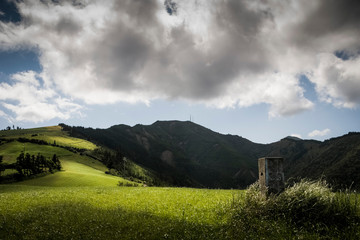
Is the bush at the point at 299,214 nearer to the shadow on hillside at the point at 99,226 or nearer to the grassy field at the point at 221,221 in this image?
the grassy field at the point at 221,221

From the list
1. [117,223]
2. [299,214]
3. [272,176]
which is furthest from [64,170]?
[299,214]

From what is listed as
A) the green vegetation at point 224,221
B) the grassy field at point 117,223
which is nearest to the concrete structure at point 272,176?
the green vegetation at point 224,221

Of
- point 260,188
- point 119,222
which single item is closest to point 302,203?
point 260,188

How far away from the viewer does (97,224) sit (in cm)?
1268

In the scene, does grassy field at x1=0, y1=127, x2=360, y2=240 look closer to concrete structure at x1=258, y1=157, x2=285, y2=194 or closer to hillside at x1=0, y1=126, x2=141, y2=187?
concrete structure at x1=258, y1=157, x2=285, y2=194

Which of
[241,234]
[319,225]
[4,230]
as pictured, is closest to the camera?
[241,234]

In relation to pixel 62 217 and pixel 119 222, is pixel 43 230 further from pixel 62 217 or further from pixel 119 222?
pixel 119 222

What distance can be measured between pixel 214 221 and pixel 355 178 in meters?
123

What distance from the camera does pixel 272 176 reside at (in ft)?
45.3

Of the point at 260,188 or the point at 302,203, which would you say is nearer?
the point at 302,203

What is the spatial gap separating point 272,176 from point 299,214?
2571mm

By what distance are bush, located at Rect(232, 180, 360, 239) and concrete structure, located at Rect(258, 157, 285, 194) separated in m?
0.42

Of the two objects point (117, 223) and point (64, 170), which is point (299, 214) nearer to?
point (117, 223)

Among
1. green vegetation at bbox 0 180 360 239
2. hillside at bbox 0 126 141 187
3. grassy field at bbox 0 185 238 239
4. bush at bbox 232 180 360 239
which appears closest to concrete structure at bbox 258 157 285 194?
bush at bbox 232 180 360 239
